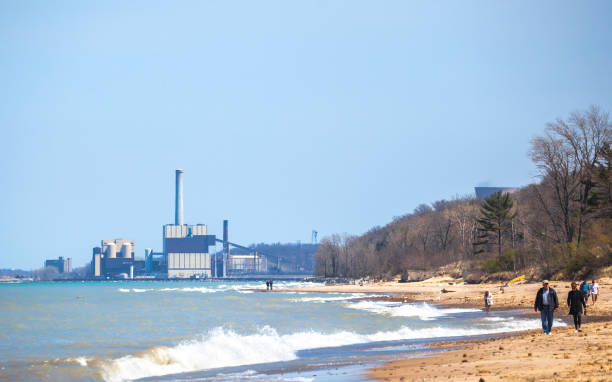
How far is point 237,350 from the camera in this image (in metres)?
24.2

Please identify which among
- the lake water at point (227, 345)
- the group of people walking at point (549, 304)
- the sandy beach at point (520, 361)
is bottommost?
the lake water at point (227, 345)

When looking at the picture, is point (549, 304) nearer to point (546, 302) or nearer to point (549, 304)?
point (549, 304)

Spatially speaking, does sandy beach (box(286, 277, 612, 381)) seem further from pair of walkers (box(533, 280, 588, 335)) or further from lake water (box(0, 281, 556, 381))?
lake water (box(0, 281, 556, 381))

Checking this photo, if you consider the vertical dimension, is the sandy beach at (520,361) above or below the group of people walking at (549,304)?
below

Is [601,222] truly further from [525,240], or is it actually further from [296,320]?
[296,320]

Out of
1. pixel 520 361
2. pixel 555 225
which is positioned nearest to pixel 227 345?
pixel 520 361

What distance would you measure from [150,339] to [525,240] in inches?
2219

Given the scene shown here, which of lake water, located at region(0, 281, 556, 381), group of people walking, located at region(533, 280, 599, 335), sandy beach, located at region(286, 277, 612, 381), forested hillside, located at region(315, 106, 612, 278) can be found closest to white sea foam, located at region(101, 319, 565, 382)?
lake water, located at region(0, 281, 556, 381)

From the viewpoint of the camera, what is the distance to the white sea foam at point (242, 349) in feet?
70.2

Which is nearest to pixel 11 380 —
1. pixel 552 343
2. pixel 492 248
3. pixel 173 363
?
pixel 173 363

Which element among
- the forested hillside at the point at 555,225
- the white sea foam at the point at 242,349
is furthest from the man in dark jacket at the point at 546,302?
the forested hillside at the point at 555,225

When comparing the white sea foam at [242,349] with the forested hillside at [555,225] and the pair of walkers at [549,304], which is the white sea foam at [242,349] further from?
the forested hillside at [555,225]

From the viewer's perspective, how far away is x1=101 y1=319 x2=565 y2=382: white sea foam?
21406 millimetres

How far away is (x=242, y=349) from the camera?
79.9 feet
